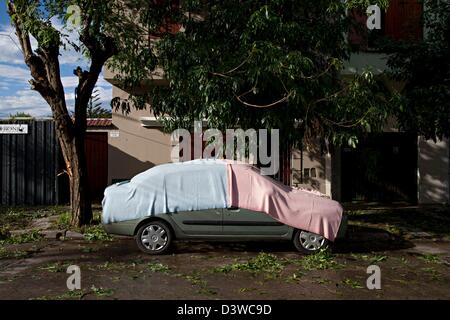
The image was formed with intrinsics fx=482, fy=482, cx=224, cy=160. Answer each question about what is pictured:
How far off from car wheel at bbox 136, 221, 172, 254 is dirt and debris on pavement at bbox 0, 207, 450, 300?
16cm

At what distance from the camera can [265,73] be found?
801cm

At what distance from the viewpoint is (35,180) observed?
45.5 feet

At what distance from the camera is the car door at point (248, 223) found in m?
8.05

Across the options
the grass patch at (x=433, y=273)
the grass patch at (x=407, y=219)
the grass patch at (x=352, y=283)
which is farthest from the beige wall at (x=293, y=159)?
the grass patch at (x=352, y=283)

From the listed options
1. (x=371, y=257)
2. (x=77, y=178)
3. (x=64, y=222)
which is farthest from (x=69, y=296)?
(x=64, y=222)

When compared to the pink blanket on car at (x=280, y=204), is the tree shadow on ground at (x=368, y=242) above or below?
below

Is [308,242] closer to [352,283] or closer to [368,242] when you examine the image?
[352,283]

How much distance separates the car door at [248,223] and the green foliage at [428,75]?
337 cm

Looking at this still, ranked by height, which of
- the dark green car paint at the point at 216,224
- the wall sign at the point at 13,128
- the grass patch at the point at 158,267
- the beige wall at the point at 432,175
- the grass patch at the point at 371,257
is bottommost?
the grass patch at the point at 371,257

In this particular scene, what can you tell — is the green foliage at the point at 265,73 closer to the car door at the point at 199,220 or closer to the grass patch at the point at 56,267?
the car door at the point at 199,220

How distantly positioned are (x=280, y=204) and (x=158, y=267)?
7.47ft

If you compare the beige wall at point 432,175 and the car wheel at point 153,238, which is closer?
the car wheel at point 153,238

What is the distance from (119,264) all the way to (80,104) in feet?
14.5

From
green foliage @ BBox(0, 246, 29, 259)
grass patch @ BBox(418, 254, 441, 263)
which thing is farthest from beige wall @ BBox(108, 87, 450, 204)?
grass patch @ BBox(418, 254, 441, 263)
